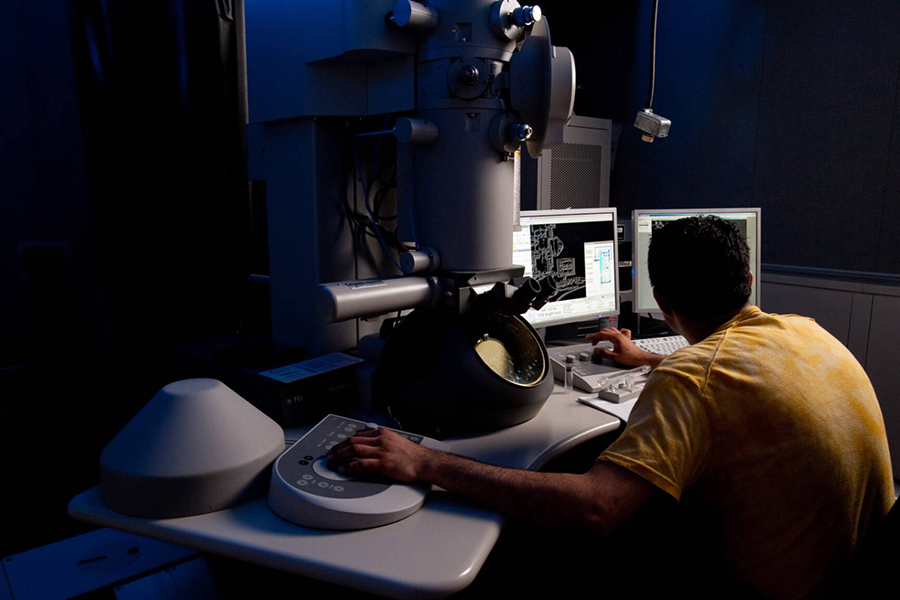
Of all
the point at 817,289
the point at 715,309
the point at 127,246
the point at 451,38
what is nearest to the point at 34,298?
the point at 127,246

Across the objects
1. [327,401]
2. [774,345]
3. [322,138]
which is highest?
[322,138]

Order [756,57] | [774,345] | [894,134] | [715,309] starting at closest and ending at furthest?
[774,345], [715,309], [894,134], [756,57]

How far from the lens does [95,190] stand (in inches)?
62.9

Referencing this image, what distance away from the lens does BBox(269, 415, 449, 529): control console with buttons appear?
783 mm

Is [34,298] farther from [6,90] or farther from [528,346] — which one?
[528,346]

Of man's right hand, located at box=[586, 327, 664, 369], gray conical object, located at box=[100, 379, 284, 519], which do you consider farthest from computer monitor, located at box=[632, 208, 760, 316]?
gray conical object, located at box=[100, 379, 284, 519]

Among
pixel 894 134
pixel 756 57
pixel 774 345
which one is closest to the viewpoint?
pixel 774 345

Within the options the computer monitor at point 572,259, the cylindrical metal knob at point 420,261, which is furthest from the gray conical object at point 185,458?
the computer monitor at point 572,259

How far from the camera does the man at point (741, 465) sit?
2.73 feet

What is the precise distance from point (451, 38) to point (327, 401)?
748 millimetres

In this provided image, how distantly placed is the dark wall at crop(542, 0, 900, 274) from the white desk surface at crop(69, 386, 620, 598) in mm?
2259

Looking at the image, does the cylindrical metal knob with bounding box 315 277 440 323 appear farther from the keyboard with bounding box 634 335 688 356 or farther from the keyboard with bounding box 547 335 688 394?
the keyboard with bounding box 634 335 688 356

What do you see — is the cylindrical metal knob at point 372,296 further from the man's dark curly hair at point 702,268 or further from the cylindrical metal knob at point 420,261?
the man's dark curly hair at point 702,268

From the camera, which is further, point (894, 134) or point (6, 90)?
point (894, 134)
